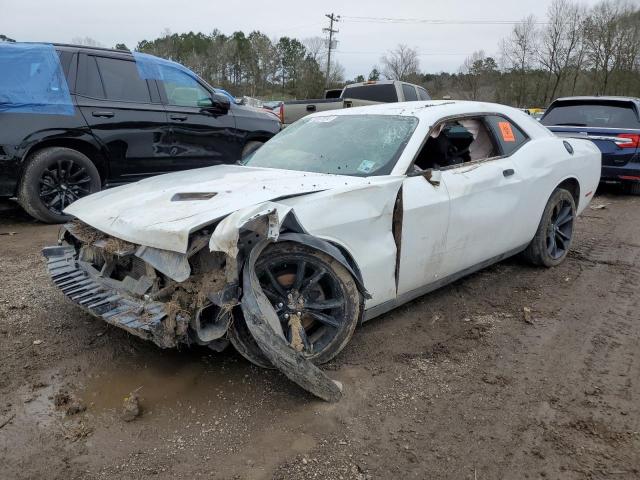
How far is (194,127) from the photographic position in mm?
6887

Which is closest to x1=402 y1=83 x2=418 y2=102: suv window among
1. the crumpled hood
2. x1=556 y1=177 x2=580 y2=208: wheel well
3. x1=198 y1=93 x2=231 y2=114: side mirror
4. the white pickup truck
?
the white pickup truck

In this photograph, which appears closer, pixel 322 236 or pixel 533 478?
pixel 533 478

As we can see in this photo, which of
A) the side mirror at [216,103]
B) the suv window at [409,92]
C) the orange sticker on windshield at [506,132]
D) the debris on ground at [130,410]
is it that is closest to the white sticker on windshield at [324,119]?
the orange sticker on windshield at [506,132]

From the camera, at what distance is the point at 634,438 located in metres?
2.49

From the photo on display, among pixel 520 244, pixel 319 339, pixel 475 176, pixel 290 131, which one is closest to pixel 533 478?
pixel 319 339

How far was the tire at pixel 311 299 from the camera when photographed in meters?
2.77

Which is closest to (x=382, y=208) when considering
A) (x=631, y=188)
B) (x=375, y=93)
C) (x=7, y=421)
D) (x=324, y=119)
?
(x=324, y=119)

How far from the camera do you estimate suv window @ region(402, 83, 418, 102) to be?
12.4 metres

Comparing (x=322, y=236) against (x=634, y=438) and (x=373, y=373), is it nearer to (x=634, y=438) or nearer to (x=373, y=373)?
(x=373, y=373)

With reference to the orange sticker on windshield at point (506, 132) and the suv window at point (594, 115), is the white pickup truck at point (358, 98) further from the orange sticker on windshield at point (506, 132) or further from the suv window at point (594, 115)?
the orange sticker on windshield at point (506, 132)

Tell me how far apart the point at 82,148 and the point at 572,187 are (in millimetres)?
5411

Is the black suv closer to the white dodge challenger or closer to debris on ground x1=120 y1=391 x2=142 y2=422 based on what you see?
the white dodge challenger

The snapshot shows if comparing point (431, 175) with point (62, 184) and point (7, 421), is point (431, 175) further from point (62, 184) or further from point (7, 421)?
point (62, 184)

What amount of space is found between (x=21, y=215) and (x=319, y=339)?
5.29 meters
